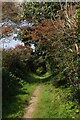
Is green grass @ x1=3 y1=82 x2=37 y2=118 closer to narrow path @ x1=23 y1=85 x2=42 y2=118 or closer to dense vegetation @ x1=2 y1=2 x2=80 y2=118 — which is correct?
dense vegetation @ x1=2 y1=2 x2=80 y2=118

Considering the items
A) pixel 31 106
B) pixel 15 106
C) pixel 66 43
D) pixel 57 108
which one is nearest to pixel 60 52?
pixel 66 43

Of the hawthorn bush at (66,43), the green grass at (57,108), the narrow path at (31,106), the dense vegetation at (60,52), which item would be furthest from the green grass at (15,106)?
the hawthorn bush at (66,43)

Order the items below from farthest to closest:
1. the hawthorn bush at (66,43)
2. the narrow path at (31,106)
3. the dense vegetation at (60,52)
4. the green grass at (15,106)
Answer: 1. the hawthorn bush at (66,43)
2. the dense vegetation at (60,52)
3. the narrow path at (31,106)
4. the green grass at (15,106)

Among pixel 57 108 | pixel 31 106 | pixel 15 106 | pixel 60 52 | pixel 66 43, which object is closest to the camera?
pixel 57 108

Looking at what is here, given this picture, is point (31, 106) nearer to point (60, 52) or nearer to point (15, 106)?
point (15, 106)

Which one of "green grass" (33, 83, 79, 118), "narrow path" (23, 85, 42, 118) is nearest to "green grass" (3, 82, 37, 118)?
"narrow path" (23, 85, 42, 118)

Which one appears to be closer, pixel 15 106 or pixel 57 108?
pixel 57 108

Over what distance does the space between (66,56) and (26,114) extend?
3741 mm

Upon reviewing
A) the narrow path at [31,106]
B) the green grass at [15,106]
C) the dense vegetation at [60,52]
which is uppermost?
the dense vegetation at [60,52]

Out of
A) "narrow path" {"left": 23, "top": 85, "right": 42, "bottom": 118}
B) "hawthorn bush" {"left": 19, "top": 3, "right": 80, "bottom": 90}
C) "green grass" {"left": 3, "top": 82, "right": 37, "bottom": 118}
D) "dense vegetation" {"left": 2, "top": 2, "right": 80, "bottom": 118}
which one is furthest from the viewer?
"hawthorn bush" {"left": 19, "top": 3, "right": 80, "bottom": 90}

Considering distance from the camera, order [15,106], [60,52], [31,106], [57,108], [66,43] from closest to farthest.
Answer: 1. [57,108]
2. [15,106]
3. [31,106]
4. [66,43]
5. [60,52]

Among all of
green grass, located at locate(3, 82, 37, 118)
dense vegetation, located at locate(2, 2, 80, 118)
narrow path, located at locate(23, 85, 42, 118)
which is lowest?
narrow path, located at locate(23, 85, 42, 118)

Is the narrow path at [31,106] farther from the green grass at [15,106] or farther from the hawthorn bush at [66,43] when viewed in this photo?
the hawthorn bush at [66,43]

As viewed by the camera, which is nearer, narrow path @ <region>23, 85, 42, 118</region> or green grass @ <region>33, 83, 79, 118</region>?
green grass @ <region>33, 83, 79, 118</region>
